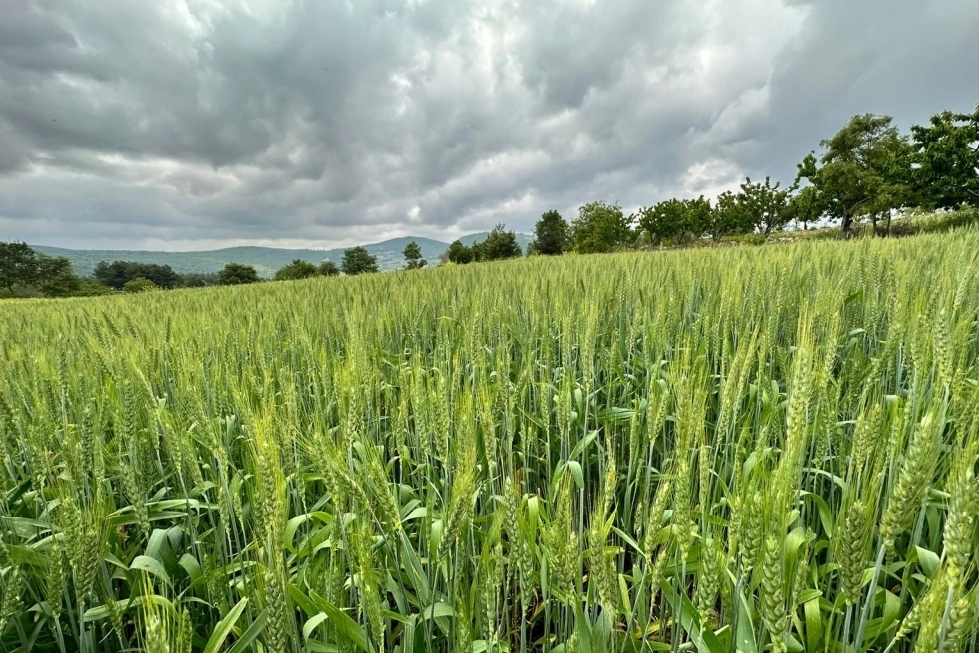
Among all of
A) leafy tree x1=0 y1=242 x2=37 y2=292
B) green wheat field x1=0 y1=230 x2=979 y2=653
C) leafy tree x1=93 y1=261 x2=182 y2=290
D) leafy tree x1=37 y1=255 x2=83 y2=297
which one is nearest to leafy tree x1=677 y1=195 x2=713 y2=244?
green wheat field x1=0 y1=230 x2=979 y2=653

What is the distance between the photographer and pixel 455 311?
3.10m

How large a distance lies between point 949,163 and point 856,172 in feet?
32.3

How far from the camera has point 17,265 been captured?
231 feet

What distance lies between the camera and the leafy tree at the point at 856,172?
29891 mm

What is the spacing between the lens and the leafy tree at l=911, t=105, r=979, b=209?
2236 centimetres

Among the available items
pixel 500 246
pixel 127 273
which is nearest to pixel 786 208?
pixel 500 246

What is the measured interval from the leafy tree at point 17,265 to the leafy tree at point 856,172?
11149 cm

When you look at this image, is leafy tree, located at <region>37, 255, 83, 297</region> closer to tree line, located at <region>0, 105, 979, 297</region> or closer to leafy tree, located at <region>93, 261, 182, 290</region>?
tree line, located at <region>0, 105, 979, 297</region>

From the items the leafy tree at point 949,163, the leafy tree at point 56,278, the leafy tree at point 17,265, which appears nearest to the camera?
the leafy tree at point 949,163

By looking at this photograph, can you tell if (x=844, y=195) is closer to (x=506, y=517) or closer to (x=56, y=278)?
(x=506, y=517)

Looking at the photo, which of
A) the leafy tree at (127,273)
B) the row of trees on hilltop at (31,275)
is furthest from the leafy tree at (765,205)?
the leafy tree at (127,273)

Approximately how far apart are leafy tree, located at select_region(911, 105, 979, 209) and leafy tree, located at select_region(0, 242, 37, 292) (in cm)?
11249

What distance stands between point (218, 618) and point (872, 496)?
171 cm

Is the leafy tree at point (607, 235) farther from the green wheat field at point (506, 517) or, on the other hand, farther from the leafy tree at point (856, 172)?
the green wheat field at point (506, 517)
